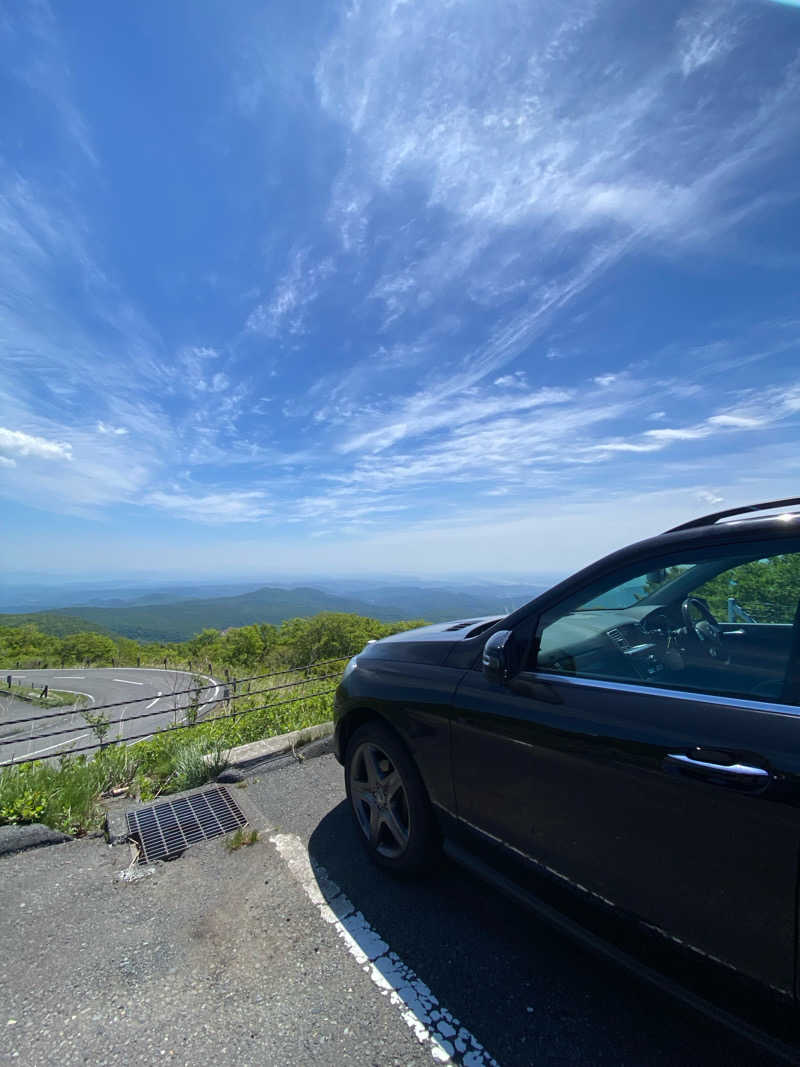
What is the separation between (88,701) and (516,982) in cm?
3658

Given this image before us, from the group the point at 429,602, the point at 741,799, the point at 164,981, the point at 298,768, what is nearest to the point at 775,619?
the point at 741,799

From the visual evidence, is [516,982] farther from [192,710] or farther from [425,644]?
[192,710]

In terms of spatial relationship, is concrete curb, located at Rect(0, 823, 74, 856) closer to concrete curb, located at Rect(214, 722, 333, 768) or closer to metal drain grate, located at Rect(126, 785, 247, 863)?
metal drain grate, located at Rect(126, 785, 247, 863)

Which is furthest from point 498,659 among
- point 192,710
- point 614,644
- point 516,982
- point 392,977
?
point 192,710

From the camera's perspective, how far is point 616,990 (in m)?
1.88

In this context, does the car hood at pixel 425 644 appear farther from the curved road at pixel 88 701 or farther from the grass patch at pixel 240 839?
the curved road at pixel 88 701

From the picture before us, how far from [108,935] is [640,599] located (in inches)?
116

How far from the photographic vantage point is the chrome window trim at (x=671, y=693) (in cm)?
138

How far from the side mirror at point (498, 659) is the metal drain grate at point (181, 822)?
2.36 metres

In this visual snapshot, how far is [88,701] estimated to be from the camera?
3081 cm

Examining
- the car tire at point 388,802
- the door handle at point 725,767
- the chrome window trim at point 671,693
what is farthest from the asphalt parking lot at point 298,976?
the chrome window trim at point 671,693

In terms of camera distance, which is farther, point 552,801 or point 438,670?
point 438,670

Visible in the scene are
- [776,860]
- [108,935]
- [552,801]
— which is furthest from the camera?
[108,935]

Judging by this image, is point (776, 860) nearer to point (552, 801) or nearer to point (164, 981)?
point (552, 801)
